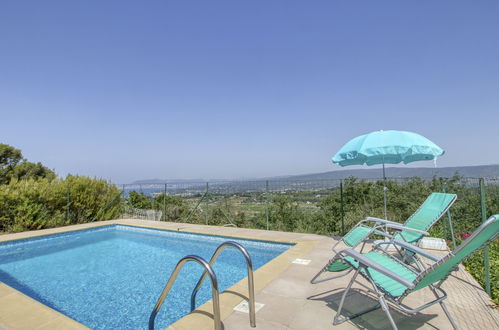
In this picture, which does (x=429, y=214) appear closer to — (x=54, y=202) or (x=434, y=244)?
(x=434, y=244)

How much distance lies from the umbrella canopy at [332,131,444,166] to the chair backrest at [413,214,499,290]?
2746 millimetres

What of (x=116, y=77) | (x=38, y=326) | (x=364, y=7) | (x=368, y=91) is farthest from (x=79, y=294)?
(x=368, y=91)

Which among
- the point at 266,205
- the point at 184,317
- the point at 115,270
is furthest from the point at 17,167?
the point at 184,317

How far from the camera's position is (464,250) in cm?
189

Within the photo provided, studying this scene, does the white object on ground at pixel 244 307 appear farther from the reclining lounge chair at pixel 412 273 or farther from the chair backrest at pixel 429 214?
the chair backrest at pixel 429 214

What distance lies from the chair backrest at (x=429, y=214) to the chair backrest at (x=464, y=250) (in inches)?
72.2

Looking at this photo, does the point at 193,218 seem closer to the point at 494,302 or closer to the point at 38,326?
the point at 38,326

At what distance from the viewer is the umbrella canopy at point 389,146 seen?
175 inches

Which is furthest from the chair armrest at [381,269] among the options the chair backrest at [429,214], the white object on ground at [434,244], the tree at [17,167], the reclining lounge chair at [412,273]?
the tree at [17,167]

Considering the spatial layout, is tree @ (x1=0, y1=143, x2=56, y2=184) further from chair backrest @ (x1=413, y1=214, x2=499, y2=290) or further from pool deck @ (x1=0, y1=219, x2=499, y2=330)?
chair backrest @ (x1=413, y1=214, x2=499, y2=290)

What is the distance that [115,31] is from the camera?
9555mm

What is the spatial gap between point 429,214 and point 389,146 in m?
1.30

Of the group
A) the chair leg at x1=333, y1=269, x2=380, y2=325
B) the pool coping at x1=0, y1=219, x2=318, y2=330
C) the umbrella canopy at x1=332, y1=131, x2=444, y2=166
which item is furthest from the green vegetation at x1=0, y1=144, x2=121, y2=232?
the chair leg at x1=333, y1=269, x2=380, y2=325

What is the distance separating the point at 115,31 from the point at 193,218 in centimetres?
775
